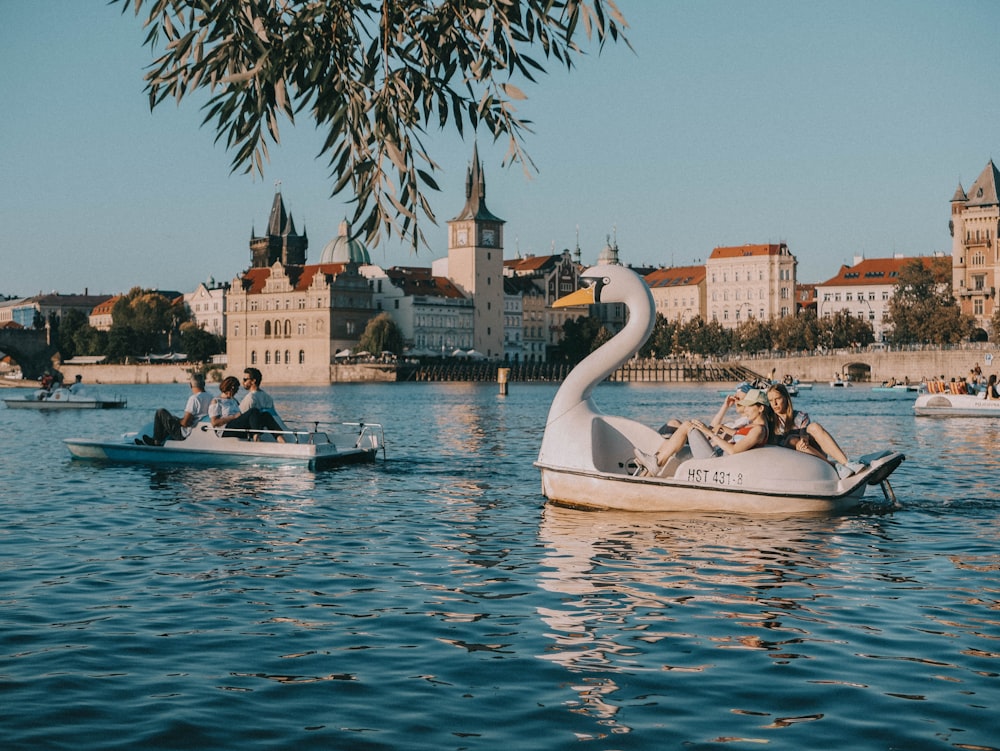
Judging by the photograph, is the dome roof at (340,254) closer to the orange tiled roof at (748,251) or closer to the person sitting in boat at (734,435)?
the orange tiled roof at (748,251)

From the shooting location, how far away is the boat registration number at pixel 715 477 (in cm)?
1647

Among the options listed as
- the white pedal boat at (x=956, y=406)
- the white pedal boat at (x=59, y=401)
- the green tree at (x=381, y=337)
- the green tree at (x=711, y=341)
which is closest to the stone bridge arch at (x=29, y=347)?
the green tree at (x=381, y=337)

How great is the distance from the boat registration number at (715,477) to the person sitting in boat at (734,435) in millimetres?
305

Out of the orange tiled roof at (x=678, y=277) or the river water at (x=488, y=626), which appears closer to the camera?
the river water at (x=488, y=626)

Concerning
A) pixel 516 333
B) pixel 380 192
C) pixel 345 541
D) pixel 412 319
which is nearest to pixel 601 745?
pixel 380 192

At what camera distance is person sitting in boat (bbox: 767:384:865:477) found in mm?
16875

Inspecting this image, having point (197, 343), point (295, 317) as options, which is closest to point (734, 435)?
point (295, 317)

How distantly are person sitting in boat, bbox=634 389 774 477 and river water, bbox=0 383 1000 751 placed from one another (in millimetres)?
838

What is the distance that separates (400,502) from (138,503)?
3587 millimetres

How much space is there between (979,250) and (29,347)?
89.6 metres

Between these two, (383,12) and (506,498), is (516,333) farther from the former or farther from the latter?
(383,12)

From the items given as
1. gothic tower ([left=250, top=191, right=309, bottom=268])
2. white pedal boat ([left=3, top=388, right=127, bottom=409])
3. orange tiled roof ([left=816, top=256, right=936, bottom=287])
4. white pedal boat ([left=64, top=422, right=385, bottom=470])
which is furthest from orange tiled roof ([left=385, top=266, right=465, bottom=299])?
white pedal boat ([left=64, top=422, right=385, bottom=470])

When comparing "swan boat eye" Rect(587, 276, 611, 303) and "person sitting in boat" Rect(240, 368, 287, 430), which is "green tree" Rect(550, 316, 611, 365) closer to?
"person sitting in boat" Rect(240, 368, 287, 430)

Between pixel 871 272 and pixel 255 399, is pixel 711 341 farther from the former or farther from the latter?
pixel 255 399
